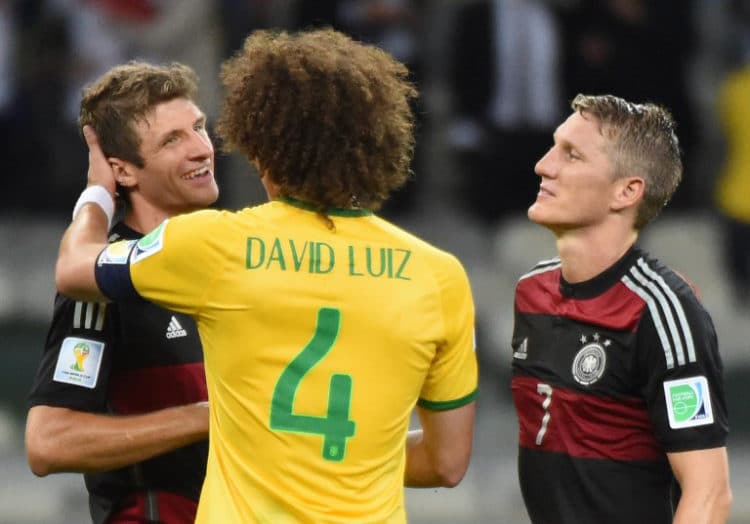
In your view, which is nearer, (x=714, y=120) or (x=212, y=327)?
(x=212, y=327)

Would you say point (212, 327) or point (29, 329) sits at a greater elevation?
point (29, 329)

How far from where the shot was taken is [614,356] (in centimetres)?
352

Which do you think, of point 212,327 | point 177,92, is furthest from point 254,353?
point 177,92

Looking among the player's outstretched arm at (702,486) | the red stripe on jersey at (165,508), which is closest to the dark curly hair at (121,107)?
the red stripe on jersey at (165,508)

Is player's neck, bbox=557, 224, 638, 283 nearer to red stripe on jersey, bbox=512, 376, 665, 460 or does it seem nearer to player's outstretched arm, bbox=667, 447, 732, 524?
red stripe on jersey, bbox=512, 376, 665, 460

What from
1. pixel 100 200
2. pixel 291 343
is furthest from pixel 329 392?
pixel 100 200

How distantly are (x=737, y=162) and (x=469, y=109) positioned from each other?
1.67 metres

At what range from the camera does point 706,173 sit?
31.0 feet

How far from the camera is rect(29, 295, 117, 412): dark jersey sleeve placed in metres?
3.36

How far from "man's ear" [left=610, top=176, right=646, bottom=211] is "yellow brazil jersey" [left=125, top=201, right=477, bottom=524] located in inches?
30.3

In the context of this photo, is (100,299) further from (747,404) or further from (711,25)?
(711,25)

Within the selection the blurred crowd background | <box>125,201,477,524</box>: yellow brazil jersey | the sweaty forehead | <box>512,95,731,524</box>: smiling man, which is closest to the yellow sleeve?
<box>125,201,477,524</box>: yellow brazil jersey

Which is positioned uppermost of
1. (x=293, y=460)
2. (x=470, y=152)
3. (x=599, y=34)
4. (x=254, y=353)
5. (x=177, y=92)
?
(x=599, y=34)

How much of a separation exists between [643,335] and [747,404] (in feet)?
17.1
